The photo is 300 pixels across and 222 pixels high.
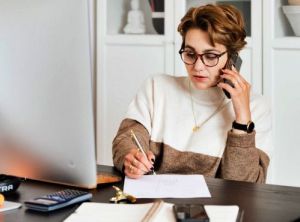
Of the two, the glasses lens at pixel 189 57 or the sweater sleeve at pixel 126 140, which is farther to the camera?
the glasses lens at pixel 189 57

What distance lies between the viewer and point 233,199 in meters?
1.29

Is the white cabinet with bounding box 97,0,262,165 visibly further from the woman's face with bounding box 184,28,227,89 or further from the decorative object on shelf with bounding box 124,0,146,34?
the woman's face with bounding box 184,28,227,89

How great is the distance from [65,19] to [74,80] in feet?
0.42

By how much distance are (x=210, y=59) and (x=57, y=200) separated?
31.5 inches

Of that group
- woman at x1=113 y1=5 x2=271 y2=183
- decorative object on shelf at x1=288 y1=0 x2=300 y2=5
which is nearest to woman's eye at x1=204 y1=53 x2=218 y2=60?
woman at x1=113 y1=5 x2=271 y2=183

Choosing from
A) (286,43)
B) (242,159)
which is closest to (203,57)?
(242,159)

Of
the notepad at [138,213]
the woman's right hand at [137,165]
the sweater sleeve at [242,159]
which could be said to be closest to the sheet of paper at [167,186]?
the woman's right hand at [137,165]

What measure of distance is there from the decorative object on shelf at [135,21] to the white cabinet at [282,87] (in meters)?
0.73

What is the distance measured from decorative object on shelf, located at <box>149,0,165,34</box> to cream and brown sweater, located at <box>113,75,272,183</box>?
3.79 ft

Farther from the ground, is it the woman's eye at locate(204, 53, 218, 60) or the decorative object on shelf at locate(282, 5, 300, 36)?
the decorative object on shelf at locate(282, 5, 300, 36)

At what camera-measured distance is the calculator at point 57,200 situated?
1.20 m

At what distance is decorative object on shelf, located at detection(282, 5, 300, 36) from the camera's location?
2795mm

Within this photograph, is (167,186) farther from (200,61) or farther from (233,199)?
(200,61)

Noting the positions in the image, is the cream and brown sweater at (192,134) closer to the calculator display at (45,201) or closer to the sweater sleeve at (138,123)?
the sweater sleeve at (138,123)
